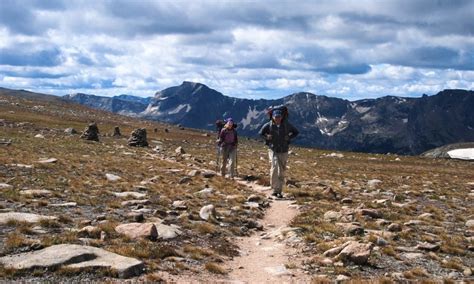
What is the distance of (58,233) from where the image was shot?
13227 millimetres

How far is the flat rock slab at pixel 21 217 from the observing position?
14010mm

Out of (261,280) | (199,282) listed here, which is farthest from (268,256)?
(199,282)

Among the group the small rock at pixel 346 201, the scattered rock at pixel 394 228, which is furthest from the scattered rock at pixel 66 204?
the small rock at pixel 346 201

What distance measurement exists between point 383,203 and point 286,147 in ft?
17.4

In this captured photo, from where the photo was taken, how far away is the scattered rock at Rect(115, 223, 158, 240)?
13.3 metres

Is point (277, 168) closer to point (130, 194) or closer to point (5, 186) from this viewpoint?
point (130, 194)

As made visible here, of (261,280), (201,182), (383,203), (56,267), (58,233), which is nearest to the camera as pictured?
(56,267)

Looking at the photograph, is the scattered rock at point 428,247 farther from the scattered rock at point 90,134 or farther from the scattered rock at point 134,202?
the scattered rock at point 90,134

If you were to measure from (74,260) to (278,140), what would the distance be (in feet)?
49.3

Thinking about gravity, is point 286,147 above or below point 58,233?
above

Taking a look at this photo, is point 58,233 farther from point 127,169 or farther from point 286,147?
point 127,169

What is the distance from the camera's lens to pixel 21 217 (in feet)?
47.3

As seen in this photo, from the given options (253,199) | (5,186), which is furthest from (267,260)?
(5,186)

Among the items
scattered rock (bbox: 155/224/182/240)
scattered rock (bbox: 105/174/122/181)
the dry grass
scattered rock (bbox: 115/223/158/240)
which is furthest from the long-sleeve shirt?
the dry grass
